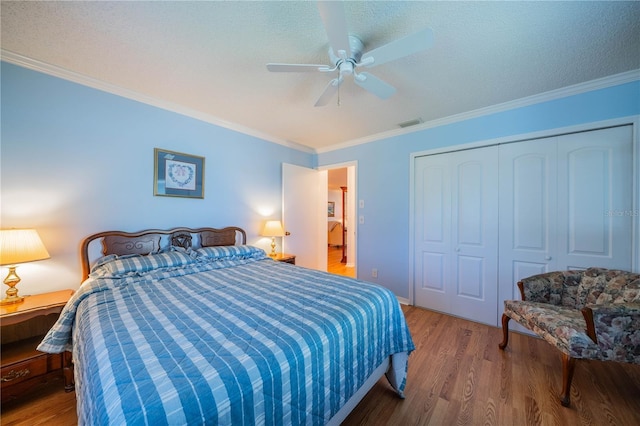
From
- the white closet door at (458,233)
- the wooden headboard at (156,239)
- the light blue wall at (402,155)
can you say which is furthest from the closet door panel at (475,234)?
the wooden headboard at (156,239)

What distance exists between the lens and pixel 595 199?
2.16 meters

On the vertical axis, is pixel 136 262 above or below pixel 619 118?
below

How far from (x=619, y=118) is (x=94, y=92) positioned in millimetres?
4743

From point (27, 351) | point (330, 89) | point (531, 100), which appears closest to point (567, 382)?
point (531, 100)

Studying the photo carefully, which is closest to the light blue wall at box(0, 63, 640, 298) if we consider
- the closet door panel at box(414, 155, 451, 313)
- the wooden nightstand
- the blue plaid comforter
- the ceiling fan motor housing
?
the closet door panel at box(414, 155, 451, 313)

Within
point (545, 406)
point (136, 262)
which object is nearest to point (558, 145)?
point (545, 406)

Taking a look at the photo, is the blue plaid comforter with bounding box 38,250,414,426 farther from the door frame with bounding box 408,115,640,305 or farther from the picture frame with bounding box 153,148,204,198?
the door frame with bounding box 408,115,640,305

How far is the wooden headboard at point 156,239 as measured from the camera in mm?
2165

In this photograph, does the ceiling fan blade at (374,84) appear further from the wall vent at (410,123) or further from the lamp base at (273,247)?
the lamp base at (273,247)

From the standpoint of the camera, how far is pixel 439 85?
7.30ft

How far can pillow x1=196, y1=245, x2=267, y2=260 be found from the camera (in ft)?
8.40

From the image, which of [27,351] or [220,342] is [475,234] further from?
[27,351]

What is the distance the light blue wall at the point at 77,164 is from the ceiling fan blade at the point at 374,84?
6.88ft

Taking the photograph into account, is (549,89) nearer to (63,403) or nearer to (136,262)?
(136,262)
